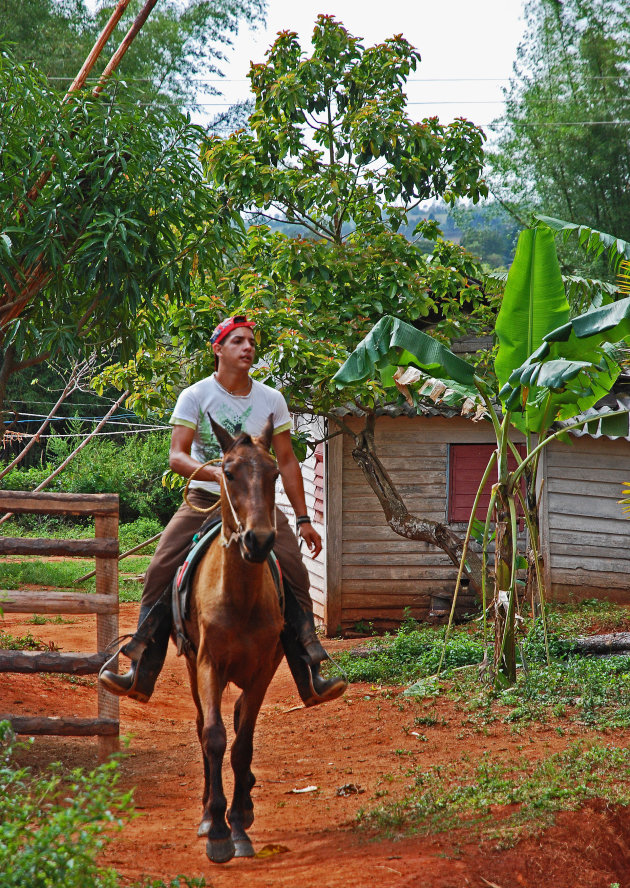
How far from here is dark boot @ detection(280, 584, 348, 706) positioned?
16.9ft

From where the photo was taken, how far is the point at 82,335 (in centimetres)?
777

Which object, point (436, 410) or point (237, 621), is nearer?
point (237, 621)

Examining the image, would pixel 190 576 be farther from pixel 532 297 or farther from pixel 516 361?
pixel 532 297

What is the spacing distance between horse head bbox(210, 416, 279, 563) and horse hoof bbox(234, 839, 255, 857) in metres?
1.79

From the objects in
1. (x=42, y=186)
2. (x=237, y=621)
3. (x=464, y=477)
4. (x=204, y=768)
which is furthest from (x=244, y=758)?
(x=464, y=477)

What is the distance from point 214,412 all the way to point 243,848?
2506mm

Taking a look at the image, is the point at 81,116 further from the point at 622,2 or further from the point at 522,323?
the point at 622,2

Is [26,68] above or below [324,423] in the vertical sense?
above

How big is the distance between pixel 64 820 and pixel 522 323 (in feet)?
18.0

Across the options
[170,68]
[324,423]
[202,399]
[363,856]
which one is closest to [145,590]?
[202,399]

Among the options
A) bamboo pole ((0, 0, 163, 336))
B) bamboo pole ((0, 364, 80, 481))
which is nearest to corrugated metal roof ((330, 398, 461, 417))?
bamboo pole ((0, 364, 80, 481))

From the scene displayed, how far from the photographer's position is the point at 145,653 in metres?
5.34

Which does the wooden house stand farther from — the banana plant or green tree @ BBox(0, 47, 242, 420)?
green tree @ BBox(0, 47, 242, 420)

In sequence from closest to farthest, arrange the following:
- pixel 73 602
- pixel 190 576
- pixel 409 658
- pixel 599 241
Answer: pixel 190 576, pixel 73 602, pixel 599 241, pixel 409 658
